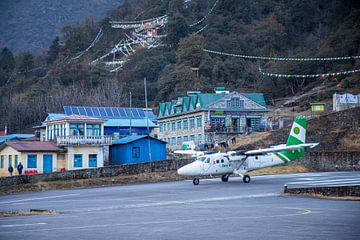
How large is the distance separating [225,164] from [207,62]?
72574 mm

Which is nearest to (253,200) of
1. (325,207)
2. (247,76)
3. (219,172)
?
(325,207)

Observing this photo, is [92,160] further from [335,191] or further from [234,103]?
[335,191]

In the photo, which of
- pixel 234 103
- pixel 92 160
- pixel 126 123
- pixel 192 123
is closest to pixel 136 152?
pixel 92 160

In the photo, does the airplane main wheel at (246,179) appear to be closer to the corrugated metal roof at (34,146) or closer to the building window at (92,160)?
the building window at (92,160)

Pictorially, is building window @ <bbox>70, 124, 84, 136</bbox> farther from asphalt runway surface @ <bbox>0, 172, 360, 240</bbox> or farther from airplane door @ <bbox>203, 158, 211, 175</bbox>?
asphalt runway surface @ <bbox>0, 172, 360, 240</bbox>

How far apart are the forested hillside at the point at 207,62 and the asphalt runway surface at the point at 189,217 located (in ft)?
198

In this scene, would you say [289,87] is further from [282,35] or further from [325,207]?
[325,207]

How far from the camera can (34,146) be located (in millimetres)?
51281

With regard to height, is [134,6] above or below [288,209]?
above

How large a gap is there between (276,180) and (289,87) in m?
58.1

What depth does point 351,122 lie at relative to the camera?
2271 inches

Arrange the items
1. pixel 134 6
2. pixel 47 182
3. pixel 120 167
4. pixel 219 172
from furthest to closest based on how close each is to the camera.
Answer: pixel 134 6, pixel 120 167, pixel 47 182, pixel 219 172

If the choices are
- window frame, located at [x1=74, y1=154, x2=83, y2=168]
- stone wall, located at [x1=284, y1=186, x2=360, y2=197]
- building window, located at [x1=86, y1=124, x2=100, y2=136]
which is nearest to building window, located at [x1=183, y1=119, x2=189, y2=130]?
building window, located at [x1=86, y1=124, x2=100, y2=136]

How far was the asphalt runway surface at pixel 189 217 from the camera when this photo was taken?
16859 millimetres
